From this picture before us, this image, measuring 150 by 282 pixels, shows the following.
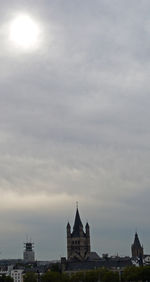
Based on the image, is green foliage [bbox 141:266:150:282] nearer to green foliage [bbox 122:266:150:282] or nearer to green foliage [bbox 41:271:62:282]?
green foliage [bbox 122:266:150:282]

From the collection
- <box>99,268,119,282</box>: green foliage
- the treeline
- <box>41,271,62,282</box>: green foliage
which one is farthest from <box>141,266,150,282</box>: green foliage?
<box>41,271,62,282</box>: green foliage

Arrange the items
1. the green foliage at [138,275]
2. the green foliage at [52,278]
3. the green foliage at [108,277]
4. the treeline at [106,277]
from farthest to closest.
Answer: the green foliage at [52,278]
the green foliage at [108,277]
the treeline at [106,277]
the green foliage at [138,275]

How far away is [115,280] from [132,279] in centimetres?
560

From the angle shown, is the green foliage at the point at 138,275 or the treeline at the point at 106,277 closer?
the green foliage at the point at 138,275

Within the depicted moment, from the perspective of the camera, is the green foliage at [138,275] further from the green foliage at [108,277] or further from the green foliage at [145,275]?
the green foliage at [108,277]

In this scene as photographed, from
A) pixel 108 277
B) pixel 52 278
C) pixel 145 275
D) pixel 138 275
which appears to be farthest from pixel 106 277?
pixel 52 278

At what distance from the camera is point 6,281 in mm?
166875

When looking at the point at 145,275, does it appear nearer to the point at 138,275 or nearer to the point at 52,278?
the point at 138,275

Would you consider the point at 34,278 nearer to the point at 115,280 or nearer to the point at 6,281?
the point at 6,281

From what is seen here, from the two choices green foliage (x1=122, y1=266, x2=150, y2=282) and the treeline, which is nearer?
green foliage (x1=122, y1=266, x2=150, y2=282)

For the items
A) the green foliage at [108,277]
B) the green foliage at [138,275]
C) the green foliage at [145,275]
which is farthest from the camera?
the green foliage at [108,277]

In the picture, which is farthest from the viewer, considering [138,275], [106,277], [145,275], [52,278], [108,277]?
[52,278]

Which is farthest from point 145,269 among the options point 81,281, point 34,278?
point 34,278

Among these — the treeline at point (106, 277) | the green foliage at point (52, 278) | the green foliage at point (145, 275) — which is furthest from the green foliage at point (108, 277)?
the green foliage at point (52, 278)
